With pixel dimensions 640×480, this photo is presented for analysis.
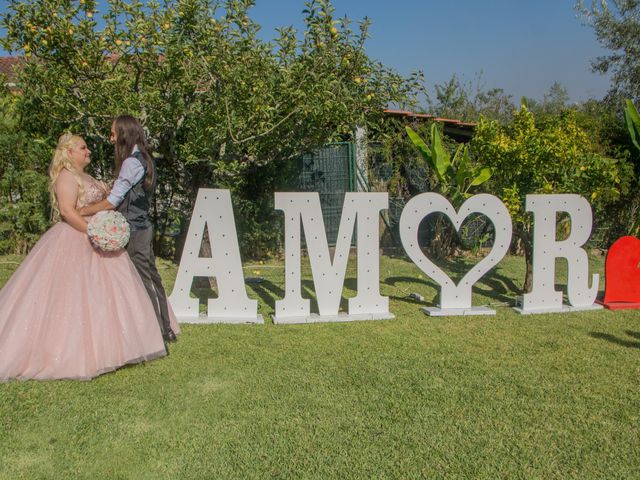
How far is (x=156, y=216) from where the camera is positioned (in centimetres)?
1109

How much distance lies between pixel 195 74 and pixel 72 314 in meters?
3.88

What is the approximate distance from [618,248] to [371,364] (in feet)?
13.2

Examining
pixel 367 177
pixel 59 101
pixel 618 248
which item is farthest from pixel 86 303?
pixel 367 177

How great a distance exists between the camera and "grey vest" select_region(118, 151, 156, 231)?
17.6ft

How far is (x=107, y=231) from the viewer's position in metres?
4.93

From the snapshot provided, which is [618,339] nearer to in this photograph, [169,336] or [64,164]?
[169,336]

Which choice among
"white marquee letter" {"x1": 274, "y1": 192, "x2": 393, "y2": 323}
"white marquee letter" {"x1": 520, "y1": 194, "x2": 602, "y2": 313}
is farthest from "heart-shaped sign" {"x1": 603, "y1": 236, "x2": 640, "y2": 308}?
"white marquee letter" {"x1": 274, "y1": 192, "x2": 393, "y2": 323}

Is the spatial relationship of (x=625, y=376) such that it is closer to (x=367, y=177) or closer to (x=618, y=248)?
(x=618, y=248)

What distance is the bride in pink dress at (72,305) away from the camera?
189 inches

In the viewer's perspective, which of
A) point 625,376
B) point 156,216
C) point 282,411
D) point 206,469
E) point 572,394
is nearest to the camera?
point 206,469

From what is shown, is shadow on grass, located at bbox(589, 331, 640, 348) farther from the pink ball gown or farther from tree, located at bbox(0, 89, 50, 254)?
tree, located at bbox(0, 89, 50, 254)

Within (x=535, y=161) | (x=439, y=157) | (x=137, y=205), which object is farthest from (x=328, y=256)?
(x=439, y=157)

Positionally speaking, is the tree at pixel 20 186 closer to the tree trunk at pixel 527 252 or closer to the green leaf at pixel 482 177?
the green leaf at pixel 482 177

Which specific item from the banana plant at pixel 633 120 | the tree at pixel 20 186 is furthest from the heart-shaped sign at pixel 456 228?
the tree at pixel 20 186
